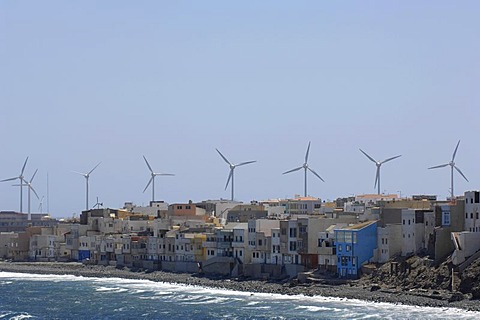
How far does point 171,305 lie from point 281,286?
451 inches

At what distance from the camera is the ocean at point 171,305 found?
2625 inches

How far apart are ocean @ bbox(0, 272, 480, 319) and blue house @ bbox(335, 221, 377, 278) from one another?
6.02 m

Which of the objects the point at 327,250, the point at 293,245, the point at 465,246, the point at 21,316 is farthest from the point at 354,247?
the point at 21,316

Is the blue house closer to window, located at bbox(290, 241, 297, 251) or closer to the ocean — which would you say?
window, located at bbox(290, 241, 297, 251)

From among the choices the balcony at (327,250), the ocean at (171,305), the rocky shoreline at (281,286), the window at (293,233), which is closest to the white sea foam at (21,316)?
the ocean at (171,305)

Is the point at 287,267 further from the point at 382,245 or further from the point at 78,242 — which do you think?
the point at 78,242

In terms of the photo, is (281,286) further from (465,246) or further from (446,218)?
(465,246)

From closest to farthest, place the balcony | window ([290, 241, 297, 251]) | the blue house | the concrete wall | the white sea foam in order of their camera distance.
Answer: the white sea foam < the concrete wall < the blue house < the balcony < window ([290, 241, 297, 251])

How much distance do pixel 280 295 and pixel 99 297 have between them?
1384 centimetres

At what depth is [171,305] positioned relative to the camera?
2923 inches

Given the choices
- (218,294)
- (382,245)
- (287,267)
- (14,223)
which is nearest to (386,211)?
(382,245)

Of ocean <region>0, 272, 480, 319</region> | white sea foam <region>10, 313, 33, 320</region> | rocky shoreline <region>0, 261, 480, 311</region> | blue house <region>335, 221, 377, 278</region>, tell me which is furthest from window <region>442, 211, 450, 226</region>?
white sea foam <region>10, 313, 33, 320</region>

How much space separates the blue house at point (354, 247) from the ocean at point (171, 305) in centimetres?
602

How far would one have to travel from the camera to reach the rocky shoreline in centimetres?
6894
